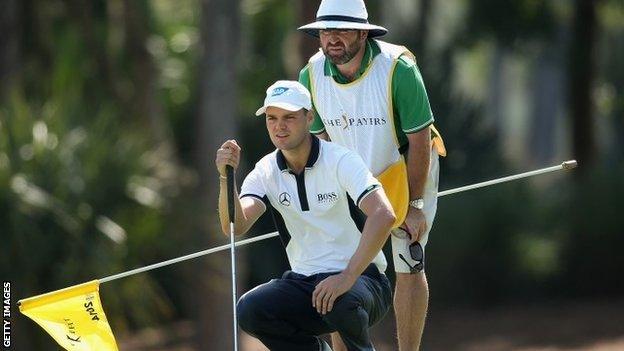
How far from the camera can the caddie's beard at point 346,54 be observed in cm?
698

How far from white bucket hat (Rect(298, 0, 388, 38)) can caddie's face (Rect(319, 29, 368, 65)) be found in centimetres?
4

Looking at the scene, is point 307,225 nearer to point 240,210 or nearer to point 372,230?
point 240,210

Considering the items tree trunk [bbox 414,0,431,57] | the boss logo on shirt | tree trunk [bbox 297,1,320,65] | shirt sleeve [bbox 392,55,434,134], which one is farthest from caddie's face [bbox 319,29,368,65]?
tree trunk [bbox 414,0,431,57]

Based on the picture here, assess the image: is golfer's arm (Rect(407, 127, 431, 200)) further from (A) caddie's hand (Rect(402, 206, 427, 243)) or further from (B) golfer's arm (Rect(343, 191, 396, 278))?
(B) golfer's arm (Rect(343, 191, 396, 278))

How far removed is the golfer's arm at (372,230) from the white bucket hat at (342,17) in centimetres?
100

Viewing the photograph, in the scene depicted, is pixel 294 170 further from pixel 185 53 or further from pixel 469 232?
pixel 185 53

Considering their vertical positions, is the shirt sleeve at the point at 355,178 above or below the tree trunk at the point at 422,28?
above

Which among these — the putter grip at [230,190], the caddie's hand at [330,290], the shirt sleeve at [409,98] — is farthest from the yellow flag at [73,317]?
the shirt sleeve at [409,98]

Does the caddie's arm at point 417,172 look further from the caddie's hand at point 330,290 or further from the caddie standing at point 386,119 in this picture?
the caddie's hand at point 330,290

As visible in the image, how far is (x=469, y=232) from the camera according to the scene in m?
19.5

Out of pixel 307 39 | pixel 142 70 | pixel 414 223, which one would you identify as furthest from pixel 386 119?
pixel 142 70

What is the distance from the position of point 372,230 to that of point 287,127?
1.98 feet

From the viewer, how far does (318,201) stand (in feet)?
21.3

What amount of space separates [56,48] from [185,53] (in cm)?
175
